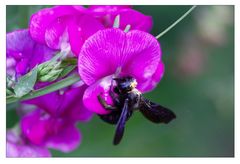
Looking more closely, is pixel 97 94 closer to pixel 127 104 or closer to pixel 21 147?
pixel 127 104

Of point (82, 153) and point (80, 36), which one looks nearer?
point (80, 36)

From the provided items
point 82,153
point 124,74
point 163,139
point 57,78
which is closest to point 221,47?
point 163,139

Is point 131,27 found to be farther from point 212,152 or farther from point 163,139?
point 212,152

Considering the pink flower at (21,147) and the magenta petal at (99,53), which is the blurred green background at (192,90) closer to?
the pink flower at (21,147)

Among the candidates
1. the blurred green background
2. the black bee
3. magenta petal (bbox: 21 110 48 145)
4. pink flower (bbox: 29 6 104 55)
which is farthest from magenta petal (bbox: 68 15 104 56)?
the blurred green background

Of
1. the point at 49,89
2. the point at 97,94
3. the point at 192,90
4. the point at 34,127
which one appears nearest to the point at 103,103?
the point at 97,94

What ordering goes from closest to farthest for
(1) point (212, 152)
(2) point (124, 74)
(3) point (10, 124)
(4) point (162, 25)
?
(2) point (124, 74)
(3) point (10, 124)
(4) point (162, 25)
(1) point (212, 152)
